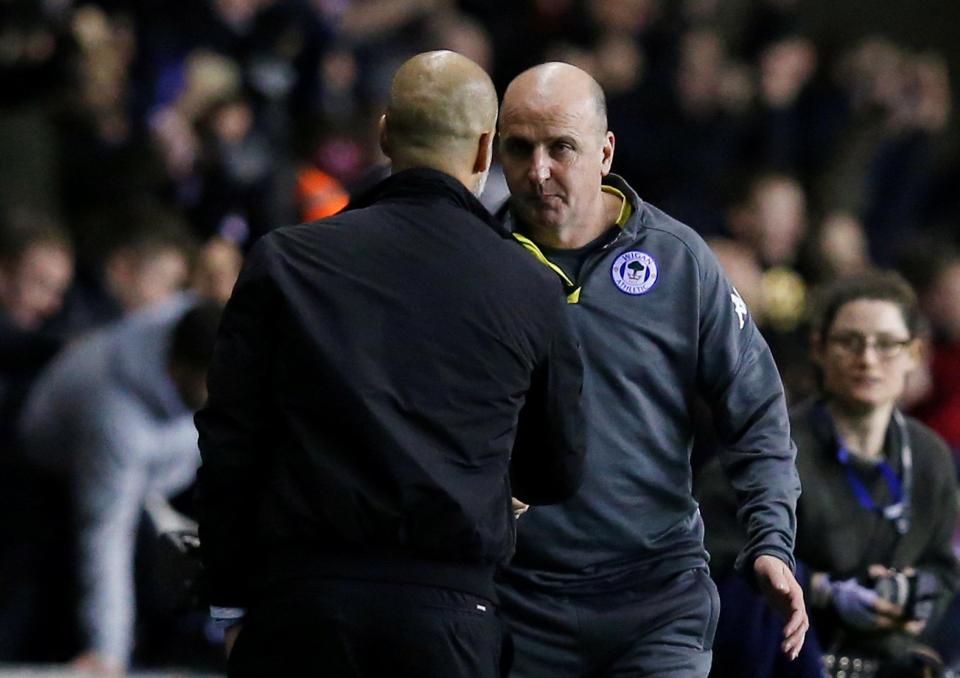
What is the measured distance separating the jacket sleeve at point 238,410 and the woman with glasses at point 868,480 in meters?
2.26

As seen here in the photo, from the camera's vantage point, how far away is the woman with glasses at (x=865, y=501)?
220 inches

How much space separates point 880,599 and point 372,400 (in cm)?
229

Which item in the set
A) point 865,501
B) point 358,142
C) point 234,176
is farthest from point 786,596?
point 234,176

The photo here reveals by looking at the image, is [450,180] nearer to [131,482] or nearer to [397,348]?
[397,348]

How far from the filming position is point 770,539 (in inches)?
176

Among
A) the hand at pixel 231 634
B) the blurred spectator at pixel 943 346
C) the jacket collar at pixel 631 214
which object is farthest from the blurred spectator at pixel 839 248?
the hand at pixel 231 634

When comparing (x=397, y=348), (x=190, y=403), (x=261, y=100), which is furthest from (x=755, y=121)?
(x=397, y=348)

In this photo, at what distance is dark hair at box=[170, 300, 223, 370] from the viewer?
7.21 meters

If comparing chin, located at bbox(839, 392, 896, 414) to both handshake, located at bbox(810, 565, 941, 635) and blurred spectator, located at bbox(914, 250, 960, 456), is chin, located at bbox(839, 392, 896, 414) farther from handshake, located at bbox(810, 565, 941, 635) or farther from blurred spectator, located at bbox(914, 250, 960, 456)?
blurred spectator, located at bbox(914, 250, 960, 456)

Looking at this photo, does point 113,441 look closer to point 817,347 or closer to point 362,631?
point 817,347

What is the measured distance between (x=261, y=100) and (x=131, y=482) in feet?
11.4

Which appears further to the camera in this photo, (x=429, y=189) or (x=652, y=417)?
(x=652, y=417)

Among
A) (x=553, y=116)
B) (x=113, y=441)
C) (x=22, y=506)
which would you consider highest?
(x=553, y=116)

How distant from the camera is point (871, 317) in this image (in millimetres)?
5844
